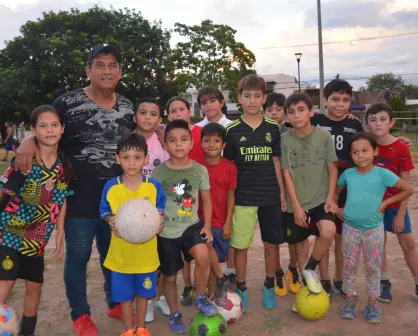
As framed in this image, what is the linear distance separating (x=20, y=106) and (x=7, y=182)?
3079cm

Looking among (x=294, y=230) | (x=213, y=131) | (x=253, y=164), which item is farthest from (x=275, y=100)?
(x=294, y=230)

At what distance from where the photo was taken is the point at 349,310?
4297mm

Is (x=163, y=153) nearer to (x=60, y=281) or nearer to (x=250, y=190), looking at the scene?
(x=250, y=190)

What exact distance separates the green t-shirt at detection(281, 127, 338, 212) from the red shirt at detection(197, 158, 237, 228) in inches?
25.7

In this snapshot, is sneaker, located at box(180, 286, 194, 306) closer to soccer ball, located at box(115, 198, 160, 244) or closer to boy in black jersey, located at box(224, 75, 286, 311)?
boy in black jersey, located at box(224, 75, 286, 311)

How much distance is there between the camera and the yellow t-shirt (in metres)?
3.64

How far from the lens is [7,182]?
347 centimetres

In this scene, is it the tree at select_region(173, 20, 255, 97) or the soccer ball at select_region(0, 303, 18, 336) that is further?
the tree at select_region(173, 20, 255, 97)

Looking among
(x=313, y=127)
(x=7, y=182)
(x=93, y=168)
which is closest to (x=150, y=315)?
(x=93, y=168)

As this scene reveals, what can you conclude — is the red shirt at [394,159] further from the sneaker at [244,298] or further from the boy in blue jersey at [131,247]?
the boy in blue jersey at [131,247]

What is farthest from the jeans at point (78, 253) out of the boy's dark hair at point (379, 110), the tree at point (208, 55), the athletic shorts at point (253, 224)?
the tree at point (208, 55)

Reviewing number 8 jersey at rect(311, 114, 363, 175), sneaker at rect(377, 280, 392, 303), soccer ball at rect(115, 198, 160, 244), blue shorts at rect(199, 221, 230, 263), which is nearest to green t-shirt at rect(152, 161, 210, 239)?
blue shorts at rect(199, 221, 230, 263)

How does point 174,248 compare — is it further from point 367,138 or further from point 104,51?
point 367,138

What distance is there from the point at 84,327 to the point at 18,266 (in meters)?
0.88
